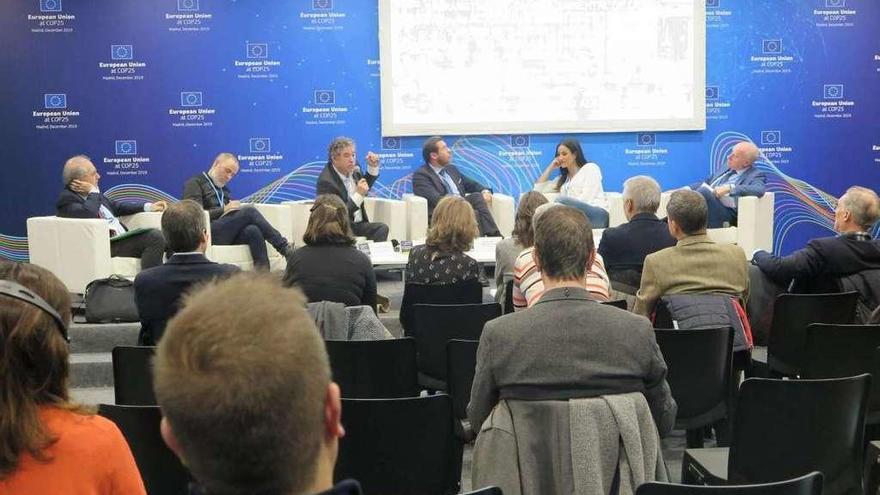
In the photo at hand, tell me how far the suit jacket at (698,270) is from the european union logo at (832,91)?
6849 mm

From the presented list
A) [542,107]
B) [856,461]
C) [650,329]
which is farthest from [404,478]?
[542,107]

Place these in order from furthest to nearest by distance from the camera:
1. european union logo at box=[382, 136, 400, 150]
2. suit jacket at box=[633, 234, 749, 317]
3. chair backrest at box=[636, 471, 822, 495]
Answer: european union logo at box=[382, 136, 400, 150] < suit jacket at box=[633, 234, 749, 317] < chair backrest at box=[636, 471, 822, 495]

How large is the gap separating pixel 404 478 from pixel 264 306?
205 cm

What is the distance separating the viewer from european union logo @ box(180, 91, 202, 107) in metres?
9.77

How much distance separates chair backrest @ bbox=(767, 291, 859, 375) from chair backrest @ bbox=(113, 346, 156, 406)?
2.74 meters

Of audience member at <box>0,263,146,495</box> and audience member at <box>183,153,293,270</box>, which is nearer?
audience member at <box>0,263,146,495</box>

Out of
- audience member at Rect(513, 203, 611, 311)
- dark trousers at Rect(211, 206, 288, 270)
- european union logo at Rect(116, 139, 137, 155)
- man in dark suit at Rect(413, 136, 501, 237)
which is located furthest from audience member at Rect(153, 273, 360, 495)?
european union logo at Rect(116, 139, 137, 155)

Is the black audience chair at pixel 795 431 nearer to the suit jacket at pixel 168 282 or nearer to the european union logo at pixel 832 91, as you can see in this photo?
the suit jacket at pixel 168 282

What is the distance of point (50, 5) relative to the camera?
9.58 m

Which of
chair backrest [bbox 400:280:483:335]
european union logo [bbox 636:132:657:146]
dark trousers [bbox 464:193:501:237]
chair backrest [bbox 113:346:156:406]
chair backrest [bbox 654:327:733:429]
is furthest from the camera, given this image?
european union logo [bbox 636:132:657:146]

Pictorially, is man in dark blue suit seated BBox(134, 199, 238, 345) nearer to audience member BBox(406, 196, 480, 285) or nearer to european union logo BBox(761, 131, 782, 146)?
audience member BBox(406, 196, 480, 285)

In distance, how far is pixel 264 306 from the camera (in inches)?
41.8

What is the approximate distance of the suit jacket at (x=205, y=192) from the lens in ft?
27.3

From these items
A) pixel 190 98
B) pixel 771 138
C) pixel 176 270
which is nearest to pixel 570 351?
pixel 176 270
